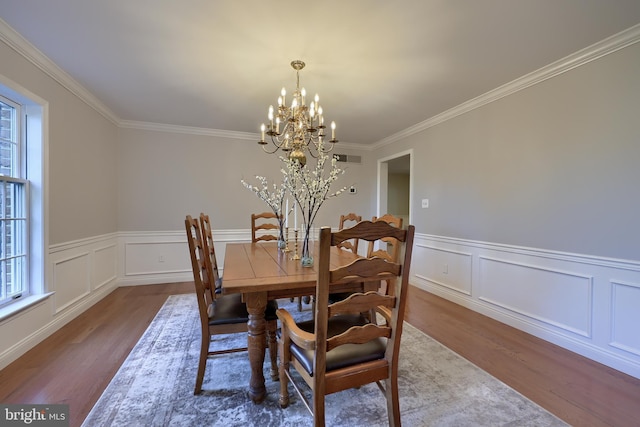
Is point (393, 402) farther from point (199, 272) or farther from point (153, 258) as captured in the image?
point (153, 258)

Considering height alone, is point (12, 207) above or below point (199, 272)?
above

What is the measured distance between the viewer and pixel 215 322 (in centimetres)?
168

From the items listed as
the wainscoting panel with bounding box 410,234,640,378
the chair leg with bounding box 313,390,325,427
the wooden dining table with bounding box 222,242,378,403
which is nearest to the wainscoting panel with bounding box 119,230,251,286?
the wooden dining table with bounding box 222,242,378,403

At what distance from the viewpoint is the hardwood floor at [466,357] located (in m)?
1.61

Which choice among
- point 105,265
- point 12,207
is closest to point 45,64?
point 12,207

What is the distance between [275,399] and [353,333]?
84 cm

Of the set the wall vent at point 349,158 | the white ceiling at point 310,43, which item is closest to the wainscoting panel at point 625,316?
the white ceiling at point 310,43

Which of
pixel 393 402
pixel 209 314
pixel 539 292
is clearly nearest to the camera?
pixel 393 402

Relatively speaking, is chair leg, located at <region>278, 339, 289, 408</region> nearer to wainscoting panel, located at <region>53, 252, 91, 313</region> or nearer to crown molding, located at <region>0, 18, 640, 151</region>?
wainscoting panel, located at <region>53, 252, 91, 313</region>

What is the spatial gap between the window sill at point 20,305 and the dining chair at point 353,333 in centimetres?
209

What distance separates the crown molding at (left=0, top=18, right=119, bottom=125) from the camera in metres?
1.94

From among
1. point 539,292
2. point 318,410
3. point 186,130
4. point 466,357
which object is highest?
point 186,130

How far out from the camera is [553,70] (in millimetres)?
2342

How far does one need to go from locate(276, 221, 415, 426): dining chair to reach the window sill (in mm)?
2088
